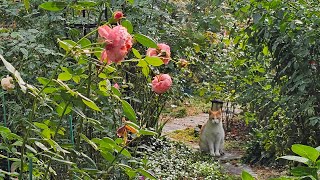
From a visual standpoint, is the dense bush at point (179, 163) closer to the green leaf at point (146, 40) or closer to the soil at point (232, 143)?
the soil at point (232, 143)

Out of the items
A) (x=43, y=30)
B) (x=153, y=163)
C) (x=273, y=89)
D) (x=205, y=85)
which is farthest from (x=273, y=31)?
(x=205, y=85)

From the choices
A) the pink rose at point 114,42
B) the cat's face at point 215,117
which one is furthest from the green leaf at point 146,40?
the cat's face at point 215,117

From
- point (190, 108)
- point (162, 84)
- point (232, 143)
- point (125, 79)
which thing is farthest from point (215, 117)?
point (162, 84)

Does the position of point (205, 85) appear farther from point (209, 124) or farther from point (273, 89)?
point (273, 89)

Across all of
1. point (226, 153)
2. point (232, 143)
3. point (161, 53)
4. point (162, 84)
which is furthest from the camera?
point (232, 143)

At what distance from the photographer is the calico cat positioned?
220 inches

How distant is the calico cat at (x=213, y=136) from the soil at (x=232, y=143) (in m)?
0.12

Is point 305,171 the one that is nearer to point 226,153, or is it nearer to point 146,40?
point 146,40

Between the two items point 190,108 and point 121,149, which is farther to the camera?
point 190,108

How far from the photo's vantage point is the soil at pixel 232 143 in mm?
5007

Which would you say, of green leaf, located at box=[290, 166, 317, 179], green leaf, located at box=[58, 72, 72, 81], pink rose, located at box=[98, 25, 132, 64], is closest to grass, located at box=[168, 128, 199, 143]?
green leaf, located at box=[58, 72, 72, 81]

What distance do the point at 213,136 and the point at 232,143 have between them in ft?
3.26

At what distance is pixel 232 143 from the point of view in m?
6.51

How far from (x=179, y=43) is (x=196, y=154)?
167cm
